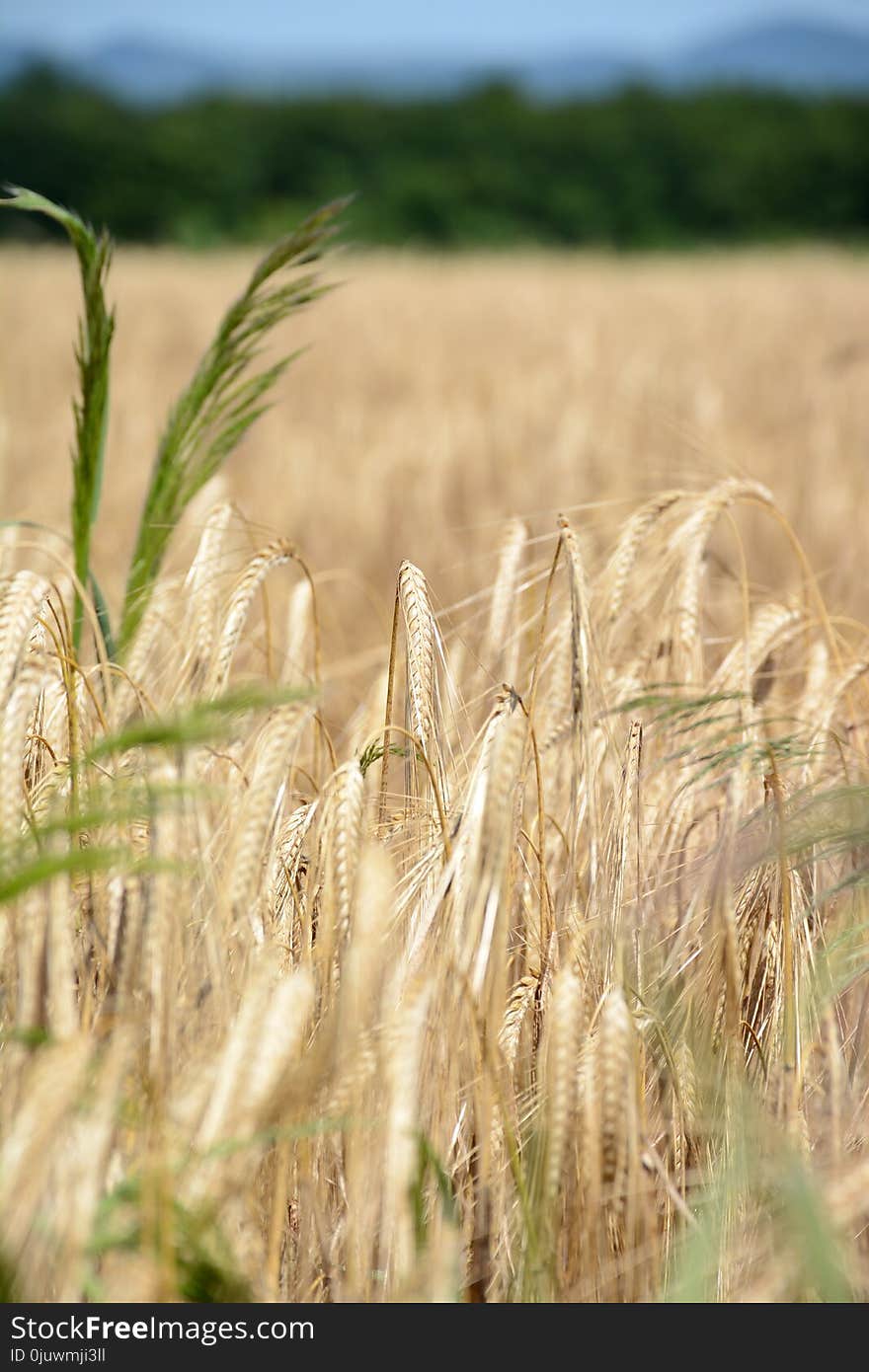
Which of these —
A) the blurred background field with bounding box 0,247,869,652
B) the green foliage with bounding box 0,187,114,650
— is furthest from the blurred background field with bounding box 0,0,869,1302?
the blurred background field with bounding box 0,247,869,652

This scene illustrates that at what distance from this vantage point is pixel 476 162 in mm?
18812

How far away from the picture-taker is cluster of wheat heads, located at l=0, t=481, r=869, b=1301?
1.77 ft

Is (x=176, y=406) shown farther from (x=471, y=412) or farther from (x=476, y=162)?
(x=476, y=162)

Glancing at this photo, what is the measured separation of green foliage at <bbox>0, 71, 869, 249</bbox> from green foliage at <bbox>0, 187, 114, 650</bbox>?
17393 mm

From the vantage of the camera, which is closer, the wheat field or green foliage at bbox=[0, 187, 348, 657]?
the wheat field

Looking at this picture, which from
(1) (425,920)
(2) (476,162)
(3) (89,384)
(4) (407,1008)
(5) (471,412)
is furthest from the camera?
(2) (476,162)

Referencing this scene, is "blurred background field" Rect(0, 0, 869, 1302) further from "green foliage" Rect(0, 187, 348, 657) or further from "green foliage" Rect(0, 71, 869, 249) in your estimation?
"green foliage" Rect(0, 71, 869, 249)

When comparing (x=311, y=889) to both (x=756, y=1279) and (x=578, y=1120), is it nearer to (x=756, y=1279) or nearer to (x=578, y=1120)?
(x=578, y=1120)

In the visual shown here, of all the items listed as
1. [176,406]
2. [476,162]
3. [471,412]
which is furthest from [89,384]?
[476,162]

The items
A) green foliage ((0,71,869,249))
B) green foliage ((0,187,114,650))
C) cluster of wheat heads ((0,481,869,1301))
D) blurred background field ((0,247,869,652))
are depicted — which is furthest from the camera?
green foliage ((0,71,869,249))

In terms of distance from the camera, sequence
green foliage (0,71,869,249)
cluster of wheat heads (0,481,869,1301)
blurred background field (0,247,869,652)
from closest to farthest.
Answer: cluster of wheat heads (0,481,869,1301) < blurred background field (0,247,869,652) < green foliage (0,71,869,249)

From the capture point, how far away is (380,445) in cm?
335

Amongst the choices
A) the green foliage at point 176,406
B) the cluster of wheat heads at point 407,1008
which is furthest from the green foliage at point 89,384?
the cluster of wheat heads at point 407,1008

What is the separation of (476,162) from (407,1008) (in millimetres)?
Answer: 20127
